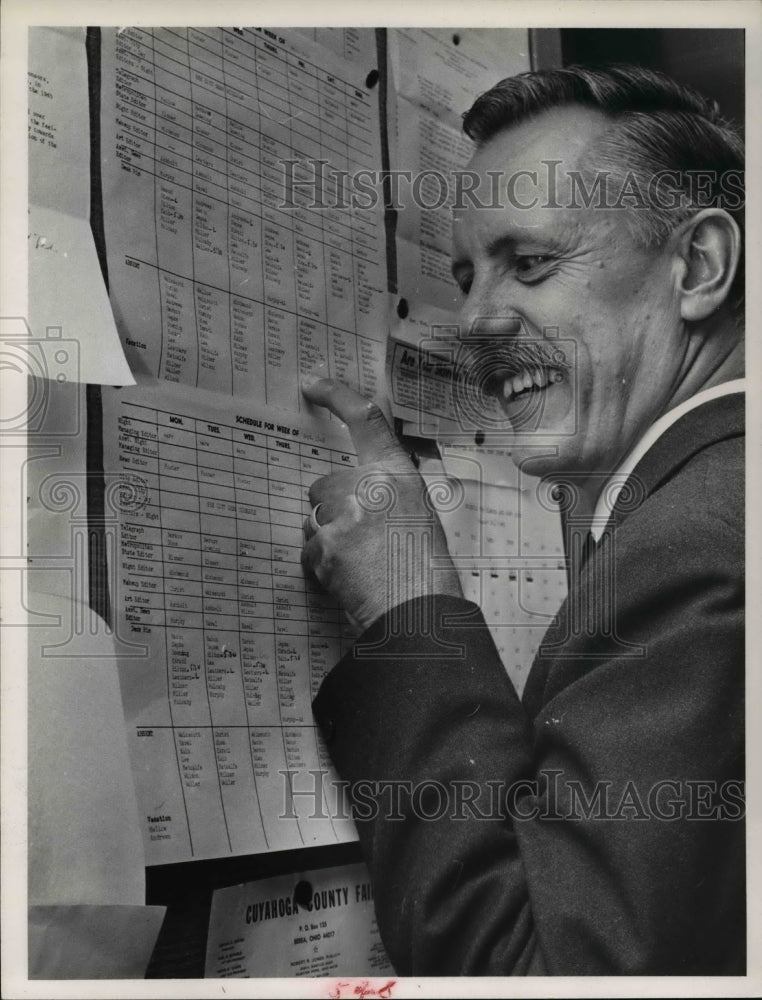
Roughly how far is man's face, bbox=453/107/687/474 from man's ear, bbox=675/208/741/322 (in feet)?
0.05

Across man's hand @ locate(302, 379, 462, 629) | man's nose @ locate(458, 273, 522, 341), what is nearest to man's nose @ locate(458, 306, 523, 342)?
man's nose @ locate(458, 273, 522, 341)

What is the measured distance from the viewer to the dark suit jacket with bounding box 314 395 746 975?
1023 millimetres

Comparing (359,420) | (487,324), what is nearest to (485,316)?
(487,324)

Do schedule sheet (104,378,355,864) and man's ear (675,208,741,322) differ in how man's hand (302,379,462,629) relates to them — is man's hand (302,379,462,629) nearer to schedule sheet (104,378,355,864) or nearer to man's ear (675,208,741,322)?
schedule sheet (104,378,355,864)

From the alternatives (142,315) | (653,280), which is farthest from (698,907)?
(142,315)

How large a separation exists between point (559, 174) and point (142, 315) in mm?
396

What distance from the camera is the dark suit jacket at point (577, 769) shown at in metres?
1.02

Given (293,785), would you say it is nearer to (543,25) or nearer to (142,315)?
(142,315)

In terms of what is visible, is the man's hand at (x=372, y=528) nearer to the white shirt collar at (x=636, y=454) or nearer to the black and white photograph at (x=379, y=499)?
the black and white photograph at (x=379, y=499)

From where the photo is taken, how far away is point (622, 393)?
3.69ft

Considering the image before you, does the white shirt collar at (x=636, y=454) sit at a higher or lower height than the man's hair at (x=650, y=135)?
lower

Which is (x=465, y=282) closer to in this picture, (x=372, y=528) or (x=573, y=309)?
(x=573, y=309)

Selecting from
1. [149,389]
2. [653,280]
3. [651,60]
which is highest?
[651,60]

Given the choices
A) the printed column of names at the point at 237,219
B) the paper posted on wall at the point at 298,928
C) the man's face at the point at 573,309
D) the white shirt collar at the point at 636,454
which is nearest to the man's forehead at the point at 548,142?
the man's face at the point at 573,309
